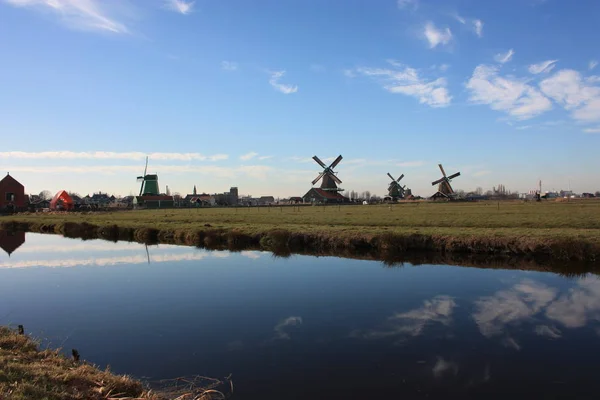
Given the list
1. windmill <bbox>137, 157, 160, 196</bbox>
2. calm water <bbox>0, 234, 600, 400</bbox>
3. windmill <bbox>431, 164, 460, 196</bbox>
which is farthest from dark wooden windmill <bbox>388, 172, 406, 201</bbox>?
calm water <bbox>0, 234, 600, 400</bbox>

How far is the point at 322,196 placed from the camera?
101812mm

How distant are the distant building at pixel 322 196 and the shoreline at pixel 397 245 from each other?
217 ft

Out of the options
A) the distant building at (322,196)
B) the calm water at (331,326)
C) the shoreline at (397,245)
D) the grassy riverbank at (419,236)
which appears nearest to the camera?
the calm water at (331,326)

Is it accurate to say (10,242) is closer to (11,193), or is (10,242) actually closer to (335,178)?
(11,193)

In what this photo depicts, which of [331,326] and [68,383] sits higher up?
[68,383]

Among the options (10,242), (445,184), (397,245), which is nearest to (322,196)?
(445,184)

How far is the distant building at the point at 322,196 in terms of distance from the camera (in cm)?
10181

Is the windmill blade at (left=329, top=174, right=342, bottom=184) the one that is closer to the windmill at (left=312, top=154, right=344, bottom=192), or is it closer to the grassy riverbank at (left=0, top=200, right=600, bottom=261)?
the windmill at (left=312, top=154, right=344, bottom=192)

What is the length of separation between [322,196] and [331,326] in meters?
89.3

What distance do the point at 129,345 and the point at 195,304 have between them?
4280mm

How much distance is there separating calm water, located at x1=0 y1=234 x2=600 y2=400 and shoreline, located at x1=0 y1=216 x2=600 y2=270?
2.97 m

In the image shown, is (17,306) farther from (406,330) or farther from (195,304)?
(406,330)

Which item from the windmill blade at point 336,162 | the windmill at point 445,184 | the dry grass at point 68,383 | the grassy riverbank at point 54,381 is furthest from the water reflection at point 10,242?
the windmill at point 445,184

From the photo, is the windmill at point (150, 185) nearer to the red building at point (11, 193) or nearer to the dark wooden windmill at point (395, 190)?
the red building at point (11, 193)
